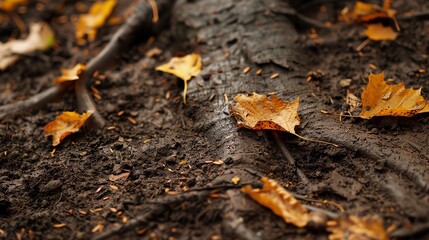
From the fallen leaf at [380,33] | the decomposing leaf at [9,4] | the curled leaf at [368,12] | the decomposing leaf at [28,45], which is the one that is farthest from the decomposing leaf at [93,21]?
the fallen leaf at [380,33]

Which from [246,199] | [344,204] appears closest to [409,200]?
[344,204]

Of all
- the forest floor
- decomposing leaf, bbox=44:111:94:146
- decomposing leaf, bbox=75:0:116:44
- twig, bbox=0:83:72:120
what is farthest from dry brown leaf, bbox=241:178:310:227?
decomposing leaf, bbox=75:0:116:44

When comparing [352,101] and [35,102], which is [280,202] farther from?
[35,102]

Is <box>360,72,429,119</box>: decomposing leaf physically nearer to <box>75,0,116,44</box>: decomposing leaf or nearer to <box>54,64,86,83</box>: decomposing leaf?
<box>54,64,86,83</box>: decomposing leaf

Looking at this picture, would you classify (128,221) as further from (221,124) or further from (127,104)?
(127,104)

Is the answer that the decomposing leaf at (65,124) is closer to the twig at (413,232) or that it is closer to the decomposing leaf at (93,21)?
the decomposing leaf at (93,21)

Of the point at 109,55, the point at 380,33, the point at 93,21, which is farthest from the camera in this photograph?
the point at 93,21

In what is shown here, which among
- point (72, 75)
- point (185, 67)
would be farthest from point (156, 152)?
point (72, 75)
